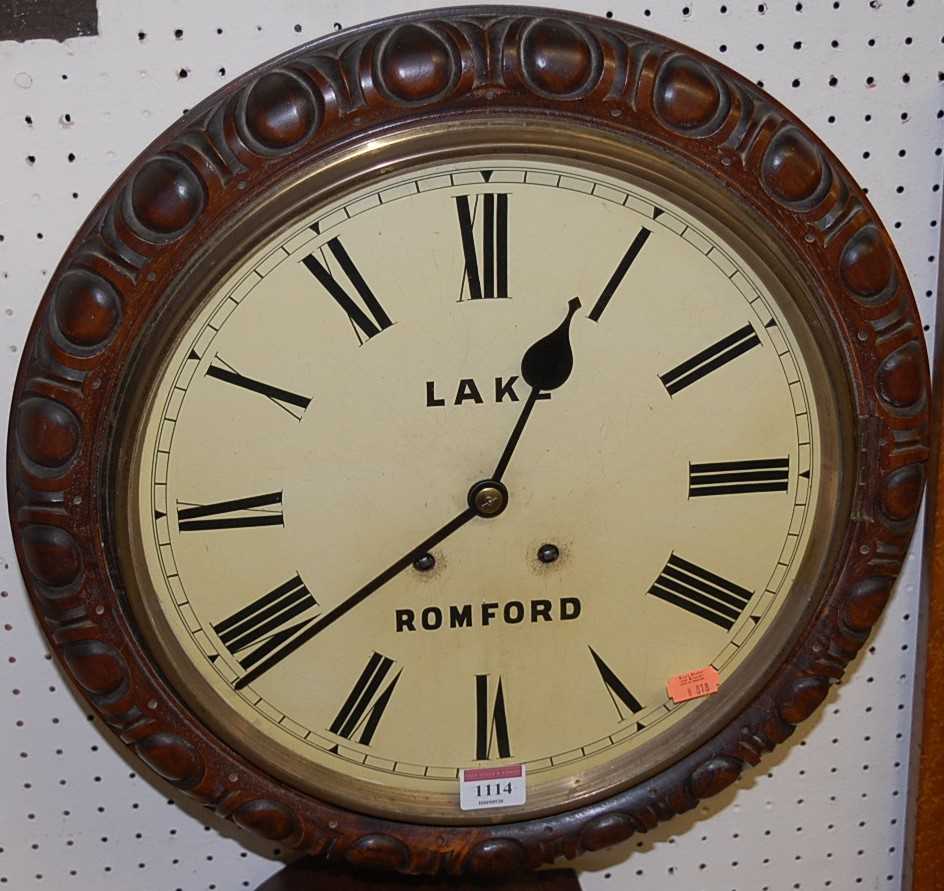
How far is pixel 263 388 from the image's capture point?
36.1 inches

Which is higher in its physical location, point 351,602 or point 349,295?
point 349,295

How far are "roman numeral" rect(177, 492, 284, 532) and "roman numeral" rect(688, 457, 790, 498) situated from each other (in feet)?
1.09

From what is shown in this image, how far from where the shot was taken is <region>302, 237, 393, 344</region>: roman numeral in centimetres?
89

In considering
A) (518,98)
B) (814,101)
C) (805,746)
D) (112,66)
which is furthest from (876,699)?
(112,66)

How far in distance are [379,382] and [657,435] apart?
0.74 ft

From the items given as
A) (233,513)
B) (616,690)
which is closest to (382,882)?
(616,690)

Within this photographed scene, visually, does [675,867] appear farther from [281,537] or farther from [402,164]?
[402,164]

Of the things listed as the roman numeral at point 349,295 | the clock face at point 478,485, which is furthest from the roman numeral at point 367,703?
the roman numeral at point 349,295

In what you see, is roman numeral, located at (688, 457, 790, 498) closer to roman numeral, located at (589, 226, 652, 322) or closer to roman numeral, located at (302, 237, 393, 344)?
roman numeral, located at (589, 226, 652, 322)

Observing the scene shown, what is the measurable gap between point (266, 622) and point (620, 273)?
388 millimetres

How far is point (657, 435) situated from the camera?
97cm

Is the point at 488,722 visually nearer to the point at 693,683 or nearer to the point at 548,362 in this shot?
the point at 693,683

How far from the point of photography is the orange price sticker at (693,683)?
1031 mm

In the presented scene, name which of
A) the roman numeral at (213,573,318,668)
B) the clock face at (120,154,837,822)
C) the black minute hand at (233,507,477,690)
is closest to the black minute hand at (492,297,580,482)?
the clock face at (120,154,837,822)
